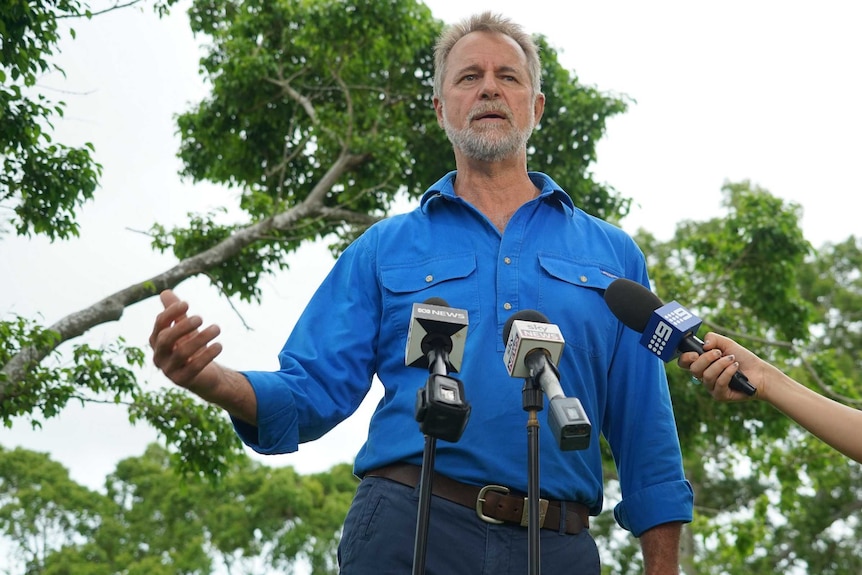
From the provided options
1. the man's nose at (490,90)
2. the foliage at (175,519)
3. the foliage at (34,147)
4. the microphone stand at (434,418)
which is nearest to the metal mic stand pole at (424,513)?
the microphone stand at (434,418)

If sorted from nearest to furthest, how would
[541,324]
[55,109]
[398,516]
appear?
[541,324]
[398,516]
[55,109]

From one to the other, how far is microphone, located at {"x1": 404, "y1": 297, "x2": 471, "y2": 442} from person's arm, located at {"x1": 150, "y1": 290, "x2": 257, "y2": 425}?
0.44 m

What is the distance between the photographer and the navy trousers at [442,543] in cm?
265

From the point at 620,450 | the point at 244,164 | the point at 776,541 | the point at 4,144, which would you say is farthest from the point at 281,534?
the point at 620,450

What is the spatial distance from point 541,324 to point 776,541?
2679 centimetres

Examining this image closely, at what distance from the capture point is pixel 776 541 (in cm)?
2672

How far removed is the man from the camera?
268 cm

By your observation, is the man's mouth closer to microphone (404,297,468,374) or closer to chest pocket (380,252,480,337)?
chest pocket (380,252,480,337)

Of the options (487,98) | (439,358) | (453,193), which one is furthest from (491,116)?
(439,358)

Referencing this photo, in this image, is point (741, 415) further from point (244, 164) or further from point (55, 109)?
point (55, 109)

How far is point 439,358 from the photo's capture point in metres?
2.21

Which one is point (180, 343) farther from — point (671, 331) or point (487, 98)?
point (487, 98)

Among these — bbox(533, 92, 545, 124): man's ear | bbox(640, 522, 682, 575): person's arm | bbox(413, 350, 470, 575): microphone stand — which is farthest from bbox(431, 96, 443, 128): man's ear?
bbox(413, 350, 470, 575): microphone stand

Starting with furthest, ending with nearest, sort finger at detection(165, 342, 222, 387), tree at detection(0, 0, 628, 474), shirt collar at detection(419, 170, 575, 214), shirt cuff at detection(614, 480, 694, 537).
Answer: tree at detection(0, 0, 628, 474) < shirt collar at detection(419, 170, 575, 214) < shirt cuff at detection(614, 480, 694, 537) < finger at detection(165, 342, 222, 387)
